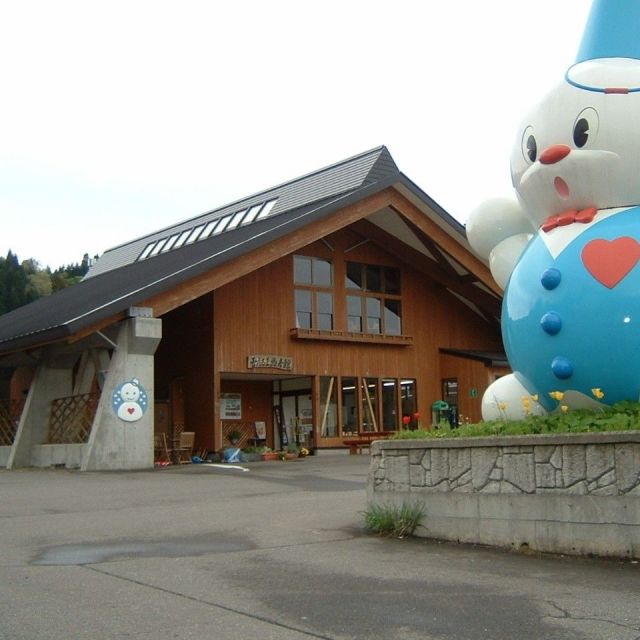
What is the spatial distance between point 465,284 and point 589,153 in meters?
19.3

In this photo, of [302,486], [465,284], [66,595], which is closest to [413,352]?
[465,284]

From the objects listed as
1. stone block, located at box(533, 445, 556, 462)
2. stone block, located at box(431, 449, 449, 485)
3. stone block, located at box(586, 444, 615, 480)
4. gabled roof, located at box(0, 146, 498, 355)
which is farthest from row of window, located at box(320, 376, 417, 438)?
stone block, located at box(586, 444, 615, 480)

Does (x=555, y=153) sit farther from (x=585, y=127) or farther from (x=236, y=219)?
(x=236, y=219)

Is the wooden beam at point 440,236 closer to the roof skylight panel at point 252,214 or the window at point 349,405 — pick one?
the window at point 349,405

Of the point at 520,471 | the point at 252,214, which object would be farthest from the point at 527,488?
the point at 252,214

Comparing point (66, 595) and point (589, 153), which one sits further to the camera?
point (589, 153)

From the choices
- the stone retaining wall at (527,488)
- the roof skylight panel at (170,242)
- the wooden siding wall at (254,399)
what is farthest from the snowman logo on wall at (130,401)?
the roof skylight panel at (170,242)

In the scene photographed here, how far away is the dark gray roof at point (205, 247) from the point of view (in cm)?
1850

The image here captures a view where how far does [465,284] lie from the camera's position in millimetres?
28031

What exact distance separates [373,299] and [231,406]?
559cm

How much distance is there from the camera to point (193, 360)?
24781 mm

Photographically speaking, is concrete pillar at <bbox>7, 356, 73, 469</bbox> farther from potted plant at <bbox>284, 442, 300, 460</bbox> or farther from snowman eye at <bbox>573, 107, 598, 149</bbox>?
snowman eye at <bbox>573, 107, 598, 149</bbox>

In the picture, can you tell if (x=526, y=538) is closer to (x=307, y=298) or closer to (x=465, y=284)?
(x=307, y=298)

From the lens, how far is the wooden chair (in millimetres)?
22344
